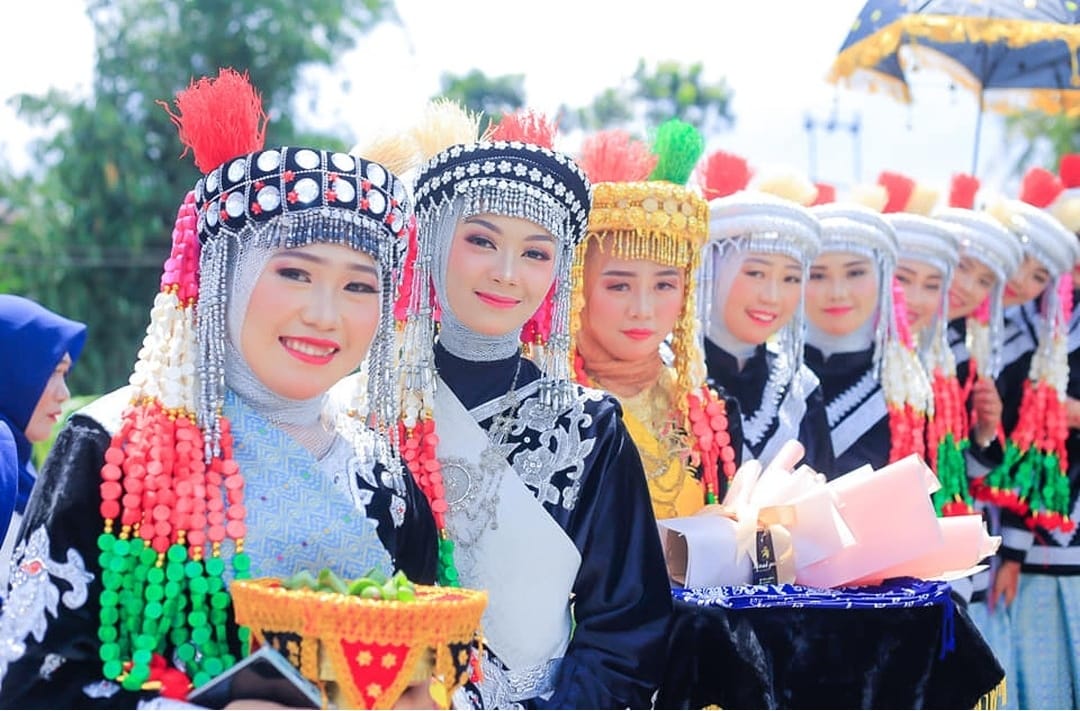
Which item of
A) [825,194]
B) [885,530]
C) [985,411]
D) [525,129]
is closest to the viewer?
[525,129]

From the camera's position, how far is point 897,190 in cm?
545

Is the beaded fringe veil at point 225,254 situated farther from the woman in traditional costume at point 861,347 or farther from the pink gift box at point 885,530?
the woman in traditional costume at point 861,347

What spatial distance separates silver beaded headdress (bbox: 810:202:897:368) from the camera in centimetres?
486

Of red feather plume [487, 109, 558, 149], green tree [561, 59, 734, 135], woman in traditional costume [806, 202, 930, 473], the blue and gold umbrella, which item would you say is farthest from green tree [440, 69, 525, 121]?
red feather plume [487, 109, 558, 149]

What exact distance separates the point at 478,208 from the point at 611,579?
92 centimetres

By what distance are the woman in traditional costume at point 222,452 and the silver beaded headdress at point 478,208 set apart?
38cm

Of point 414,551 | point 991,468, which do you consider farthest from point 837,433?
point 414,551

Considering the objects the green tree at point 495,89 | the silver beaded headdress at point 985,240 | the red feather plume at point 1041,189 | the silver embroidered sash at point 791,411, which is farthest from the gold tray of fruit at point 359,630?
the green tree at point 495,89

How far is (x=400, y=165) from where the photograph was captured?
3.25 metres

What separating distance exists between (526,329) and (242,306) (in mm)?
1047

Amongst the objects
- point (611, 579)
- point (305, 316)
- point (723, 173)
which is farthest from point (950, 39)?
point (305, 316)

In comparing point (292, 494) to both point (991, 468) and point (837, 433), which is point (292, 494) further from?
point (991, 468)

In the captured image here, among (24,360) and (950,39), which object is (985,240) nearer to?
(950,39)

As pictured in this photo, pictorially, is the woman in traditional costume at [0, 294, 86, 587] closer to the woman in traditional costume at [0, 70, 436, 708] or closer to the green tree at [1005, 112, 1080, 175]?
the woman in traditional costume at [0, 70, 436, 708]
